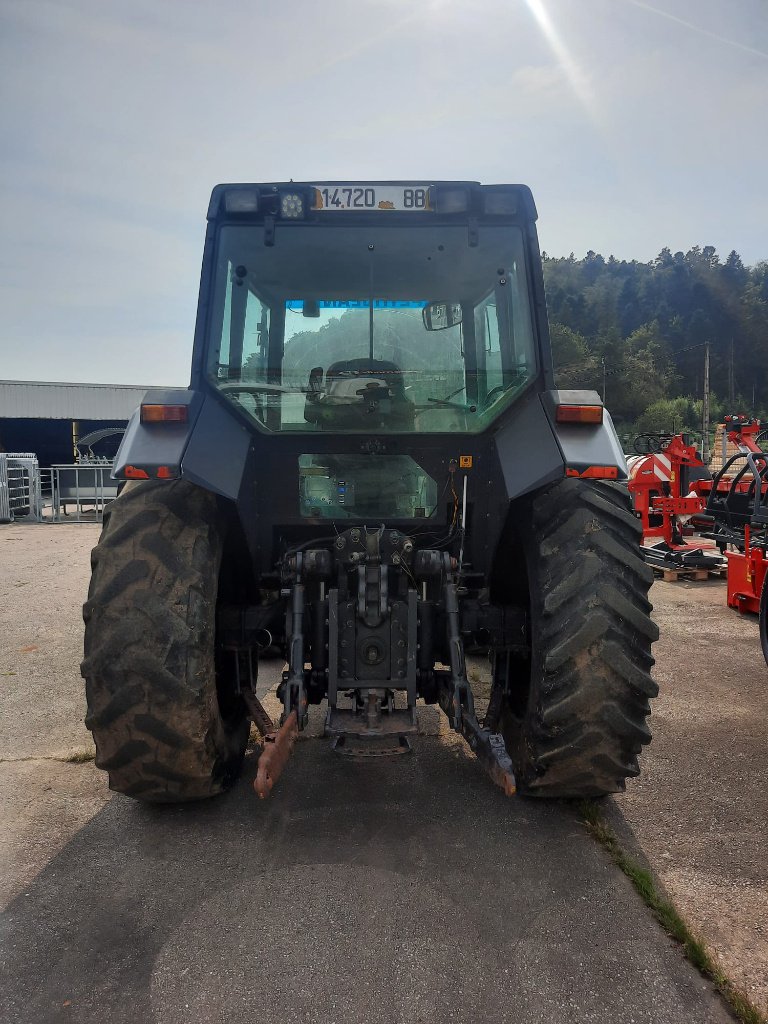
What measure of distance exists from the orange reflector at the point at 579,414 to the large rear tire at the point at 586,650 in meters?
0.29

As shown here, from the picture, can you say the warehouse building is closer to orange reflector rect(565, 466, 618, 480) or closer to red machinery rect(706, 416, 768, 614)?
red machinery rect(706, 416, 768, 614)

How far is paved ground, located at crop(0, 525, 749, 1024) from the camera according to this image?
214 centimetres

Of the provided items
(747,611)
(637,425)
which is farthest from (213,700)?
(637,425)

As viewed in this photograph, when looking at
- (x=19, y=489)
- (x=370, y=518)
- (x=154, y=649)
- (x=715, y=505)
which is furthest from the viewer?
(x=19, y=489)

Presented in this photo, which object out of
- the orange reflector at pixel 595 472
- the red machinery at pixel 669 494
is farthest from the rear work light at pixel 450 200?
the red machinery at pixel 669 494

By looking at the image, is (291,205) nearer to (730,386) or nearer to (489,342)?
(489,342)

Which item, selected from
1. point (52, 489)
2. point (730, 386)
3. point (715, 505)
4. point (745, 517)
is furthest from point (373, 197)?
point (730, 386)

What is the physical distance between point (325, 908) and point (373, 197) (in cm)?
297

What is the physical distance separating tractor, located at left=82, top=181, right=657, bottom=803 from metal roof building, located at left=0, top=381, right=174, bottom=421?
1121 inches

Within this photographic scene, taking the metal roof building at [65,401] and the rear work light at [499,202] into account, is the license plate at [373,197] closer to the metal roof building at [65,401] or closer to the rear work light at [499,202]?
the rear work light at [499,202]

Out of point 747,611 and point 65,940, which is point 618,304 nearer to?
point 747,611

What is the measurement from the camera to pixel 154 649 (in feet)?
9.18

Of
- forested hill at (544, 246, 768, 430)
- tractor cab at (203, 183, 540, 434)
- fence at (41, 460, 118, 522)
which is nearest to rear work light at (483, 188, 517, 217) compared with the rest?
tractor cab at (203, 183, 540, 434)

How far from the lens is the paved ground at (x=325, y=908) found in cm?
214
